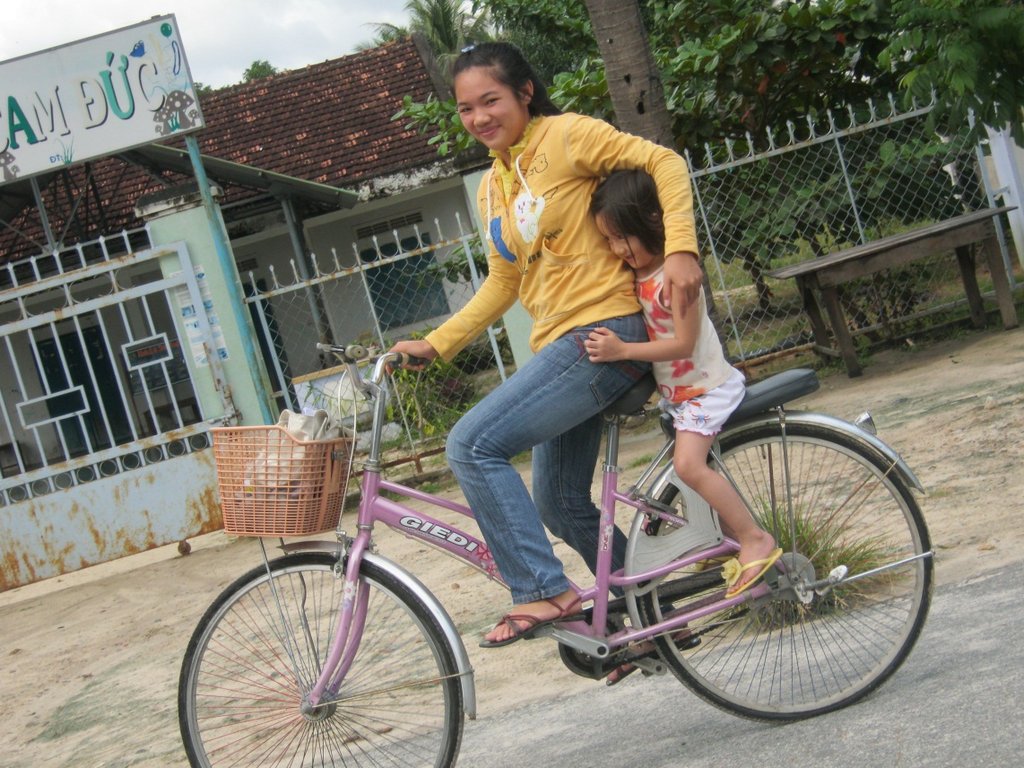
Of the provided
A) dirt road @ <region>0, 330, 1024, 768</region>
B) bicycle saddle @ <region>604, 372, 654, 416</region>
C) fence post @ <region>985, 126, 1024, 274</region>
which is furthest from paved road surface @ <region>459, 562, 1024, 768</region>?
fence post @ <region>985, 126, 1024, 274</region>

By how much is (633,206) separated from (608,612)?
3.45ft

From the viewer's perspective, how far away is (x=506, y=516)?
290cm

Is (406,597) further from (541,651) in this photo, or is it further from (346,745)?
(541,651)

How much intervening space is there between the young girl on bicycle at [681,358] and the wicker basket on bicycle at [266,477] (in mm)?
741

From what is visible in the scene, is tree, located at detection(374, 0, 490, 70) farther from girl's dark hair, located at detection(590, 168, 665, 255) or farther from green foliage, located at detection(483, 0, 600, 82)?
girl's dark hair, located at detection(590, 168, 665, 255)

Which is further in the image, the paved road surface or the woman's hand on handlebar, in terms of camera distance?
the woman's hand on handlebar

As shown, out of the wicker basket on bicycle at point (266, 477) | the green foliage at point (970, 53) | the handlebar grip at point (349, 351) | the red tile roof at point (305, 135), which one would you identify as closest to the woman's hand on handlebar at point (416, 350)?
the handlebar grip at point (349, 351)

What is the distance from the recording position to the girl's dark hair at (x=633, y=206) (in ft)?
9.46

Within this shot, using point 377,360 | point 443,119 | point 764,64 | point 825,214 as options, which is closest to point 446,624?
point 377,360

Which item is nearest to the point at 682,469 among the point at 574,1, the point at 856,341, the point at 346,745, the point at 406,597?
the point at 406,597

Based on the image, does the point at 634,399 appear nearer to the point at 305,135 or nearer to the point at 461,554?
the point at 461,554

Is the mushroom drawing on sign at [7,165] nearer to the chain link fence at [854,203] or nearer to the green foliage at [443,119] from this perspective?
the green foliage at [443,119]

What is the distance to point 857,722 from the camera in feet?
9.67

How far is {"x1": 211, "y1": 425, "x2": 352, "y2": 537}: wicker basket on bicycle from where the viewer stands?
110 inches
